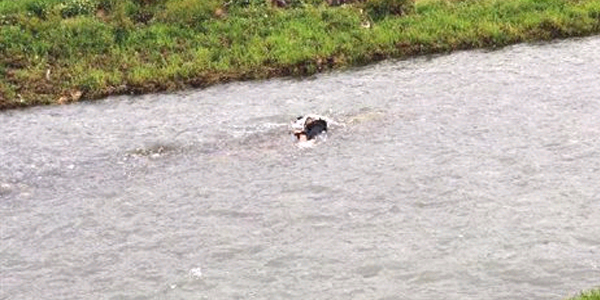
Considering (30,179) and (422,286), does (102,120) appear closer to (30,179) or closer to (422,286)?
(30,179)

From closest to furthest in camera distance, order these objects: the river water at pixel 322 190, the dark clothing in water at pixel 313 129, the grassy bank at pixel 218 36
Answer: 1. the river water at pixel 322 190
2. the dark clothing in water at pixel 313 129
3. the grassy bank at pixel 218 36

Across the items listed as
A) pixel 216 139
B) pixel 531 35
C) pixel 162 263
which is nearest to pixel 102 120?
pixel 216 139

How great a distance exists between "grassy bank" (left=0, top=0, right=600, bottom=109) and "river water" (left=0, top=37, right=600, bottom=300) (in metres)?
1.70

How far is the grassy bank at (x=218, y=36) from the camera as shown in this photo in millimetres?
33875

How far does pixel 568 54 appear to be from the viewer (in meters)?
32.6

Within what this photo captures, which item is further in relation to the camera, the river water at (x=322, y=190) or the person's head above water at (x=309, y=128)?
the person's head above water at (x=309, y=128)

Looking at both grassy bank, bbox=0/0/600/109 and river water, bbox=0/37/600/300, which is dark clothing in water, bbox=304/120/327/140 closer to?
river water, bbox=0/37/600/300

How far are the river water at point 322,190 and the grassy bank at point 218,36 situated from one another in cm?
170

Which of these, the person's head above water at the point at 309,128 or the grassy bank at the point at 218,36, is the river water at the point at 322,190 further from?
the grassy bank at the point at 218,36

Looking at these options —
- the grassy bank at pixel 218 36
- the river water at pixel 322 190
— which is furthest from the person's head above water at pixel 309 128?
the grassy bank at pixel 218 36

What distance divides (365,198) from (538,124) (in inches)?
280

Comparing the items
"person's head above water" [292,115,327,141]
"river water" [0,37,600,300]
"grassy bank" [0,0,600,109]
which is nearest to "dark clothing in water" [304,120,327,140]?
"person's head above water" [292,115,327,141]

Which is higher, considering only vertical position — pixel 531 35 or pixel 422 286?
pixel 422 286

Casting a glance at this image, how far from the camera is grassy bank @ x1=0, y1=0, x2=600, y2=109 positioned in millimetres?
33875
